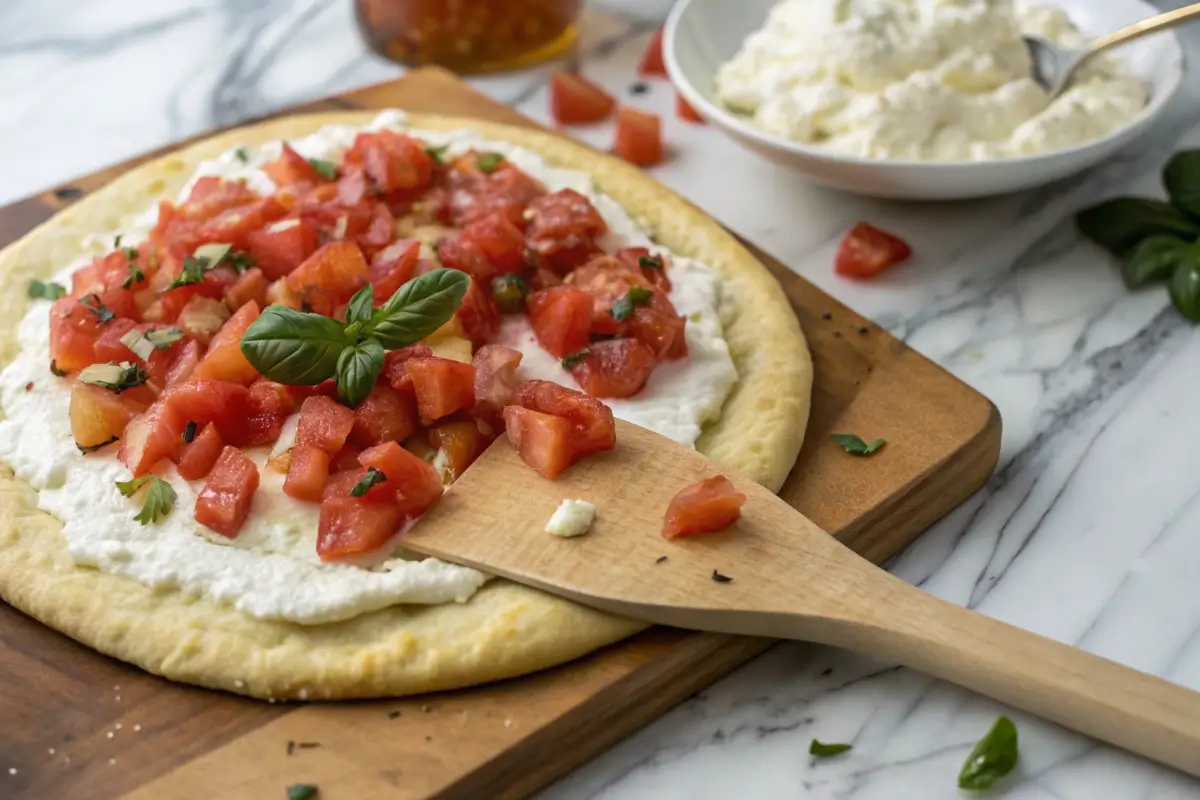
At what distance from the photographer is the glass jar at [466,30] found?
5.28 metres

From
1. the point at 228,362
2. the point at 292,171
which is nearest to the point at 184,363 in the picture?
the point at 228,362

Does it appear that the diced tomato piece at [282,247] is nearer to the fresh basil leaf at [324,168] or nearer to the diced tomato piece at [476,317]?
the fresh basil leaf at [324,168]

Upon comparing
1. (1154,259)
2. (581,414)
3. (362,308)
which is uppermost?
(362,308)

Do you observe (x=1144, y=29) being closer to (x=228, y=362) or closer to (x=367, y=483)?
(x=367, y=483)

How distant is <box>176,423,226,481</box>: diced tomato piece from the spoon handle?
122 inches

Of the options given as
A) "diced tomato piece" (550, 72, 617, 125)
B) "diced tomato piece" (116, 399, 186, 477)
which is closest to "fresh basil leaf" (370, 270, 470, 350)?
"diced tomato piece" (116, 399, 186, 477)

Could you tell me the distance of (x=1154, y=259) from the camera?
13.5ft

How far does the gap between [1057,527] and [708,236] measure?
4.68 feet

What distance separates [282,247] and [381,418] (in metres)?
0.83

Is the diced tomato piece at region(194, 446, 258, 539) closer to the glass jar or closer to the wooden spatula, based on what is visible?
the wooden spatula

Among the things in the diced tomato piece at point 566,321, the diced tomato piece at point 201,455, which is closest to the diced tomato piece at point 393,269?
the diced tomato piece at point 566,321

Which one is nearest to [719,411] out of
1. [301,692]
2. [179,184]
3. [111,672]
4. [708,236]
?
[708,236]

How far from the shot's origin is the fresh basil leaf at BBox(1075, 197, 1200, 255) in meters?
4.23

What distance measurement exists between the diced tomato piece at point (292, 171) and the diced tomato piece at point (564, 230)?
770 mm
